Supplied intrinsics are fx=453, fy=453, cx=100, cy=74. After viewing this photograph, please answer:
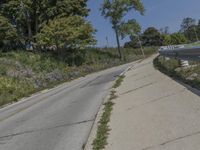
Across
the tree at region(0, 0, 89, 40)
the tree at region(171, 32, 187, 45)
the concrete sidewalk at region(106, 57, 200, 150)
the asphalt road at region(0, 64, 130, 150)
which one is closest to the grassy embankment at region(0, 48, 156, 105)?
the tree at region(0, 0, 89, 40)

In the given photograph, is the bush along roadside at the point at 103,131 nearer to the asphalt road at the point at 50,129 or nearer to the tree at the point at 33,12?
the asphalt road at the point at 50,129

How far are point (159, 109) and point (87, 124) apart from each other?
1.88 m

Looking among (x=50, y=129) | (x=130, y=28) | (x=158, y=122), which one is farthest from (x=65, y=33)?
(x=158, y=122)

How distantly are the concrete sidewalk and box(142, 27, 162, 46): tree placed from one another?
128 metres

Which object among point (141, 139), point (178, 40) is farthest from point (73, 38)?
point (178, 40)

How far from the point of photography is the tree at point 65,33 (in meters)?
48.7

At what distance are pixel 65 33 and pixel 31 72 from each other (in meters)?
11.6

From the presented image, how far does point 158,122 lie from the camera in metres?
8.95

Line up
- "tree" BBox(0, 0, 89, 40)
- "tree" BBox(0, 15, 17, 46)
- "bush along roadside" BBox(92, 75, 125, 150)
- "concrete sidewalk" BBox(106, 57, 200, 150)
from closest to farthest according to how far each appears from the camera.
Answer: "concrete sidewalk" BBox(106, 57, 200, 150), "bush along roadside" BBox(92, 75, 125, 150), "tree" BBox(0, 15, 17, 46), "tree" BBox(0, 0, 89, 40)

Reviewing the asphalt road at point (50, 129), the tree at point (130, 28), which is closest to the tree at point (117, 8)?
the tree at point (130, 28)

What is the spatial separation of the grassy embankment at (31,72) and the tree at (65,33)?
1729mm

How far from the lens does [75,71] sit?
45094 millimetres

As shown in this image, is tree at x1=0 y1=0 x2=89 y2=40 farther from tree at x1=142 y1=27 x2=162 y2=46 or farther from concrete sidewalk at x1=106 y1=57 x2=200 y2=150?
tree at x1=142 y1=27 x2=162 y2=46

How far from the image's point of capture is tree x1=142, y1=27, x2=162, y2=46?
13994 cm
